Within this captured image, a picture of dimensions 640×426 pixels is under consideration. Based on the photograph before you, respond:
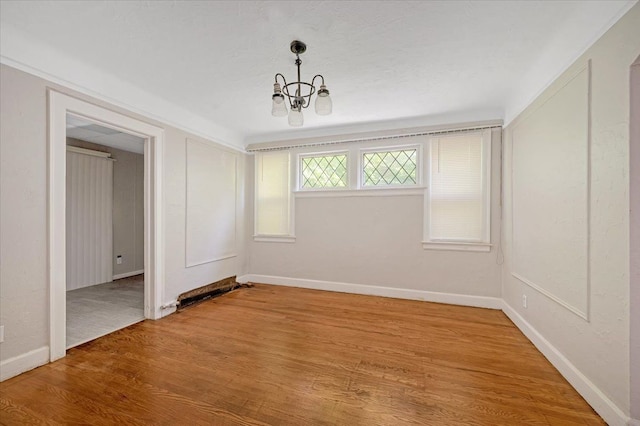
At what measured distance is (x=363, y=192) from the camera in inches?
162

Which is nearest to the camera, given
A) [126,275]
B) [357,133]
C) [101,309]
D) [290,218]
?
[101,309]

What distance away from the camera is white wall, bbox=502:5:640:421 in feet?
4.91

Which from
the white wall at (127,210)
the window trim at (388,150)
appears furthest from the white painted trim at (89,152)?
the window trim at (388,150)

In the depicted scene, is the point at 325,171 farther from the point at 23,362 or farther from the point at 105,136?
the point at 23,362

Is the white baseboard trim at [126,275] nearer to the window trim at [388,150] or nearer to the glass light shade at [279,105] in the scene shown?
the window trim at [388,150]

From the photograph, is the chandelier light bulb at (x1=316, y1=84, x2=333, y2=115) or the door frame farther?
the door frame

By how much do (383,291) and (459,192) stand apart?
1750 mm

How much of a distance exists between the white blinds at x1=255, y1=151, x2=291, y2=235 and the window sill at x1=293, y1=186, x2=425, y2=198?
29 centimetres

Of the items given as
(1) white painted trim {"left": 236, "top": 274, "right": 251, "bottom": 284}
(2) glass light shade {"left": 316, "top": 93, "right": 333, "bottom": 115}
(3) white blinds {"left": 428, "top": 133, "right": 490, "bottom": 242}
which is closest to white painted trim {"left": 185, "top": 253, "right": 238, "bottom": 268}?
(1) white painted trim {"left": 236, "top": 274, "right": 251, "bottom": 284}

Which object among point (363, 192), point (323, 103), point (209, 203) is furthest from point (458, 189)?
point (209, 203)

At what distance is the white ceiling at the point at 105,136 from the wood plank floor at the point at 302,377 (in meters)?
2.87

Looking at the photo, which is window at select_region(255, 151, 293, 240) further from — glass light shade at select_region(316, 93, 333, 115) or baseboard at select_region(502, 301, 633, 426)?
baseboard at select_region(502, 301, 633, 426)

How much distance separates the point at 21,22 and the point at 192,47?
1.09 m

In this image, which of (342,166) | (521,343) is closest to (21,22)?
(342,166)
